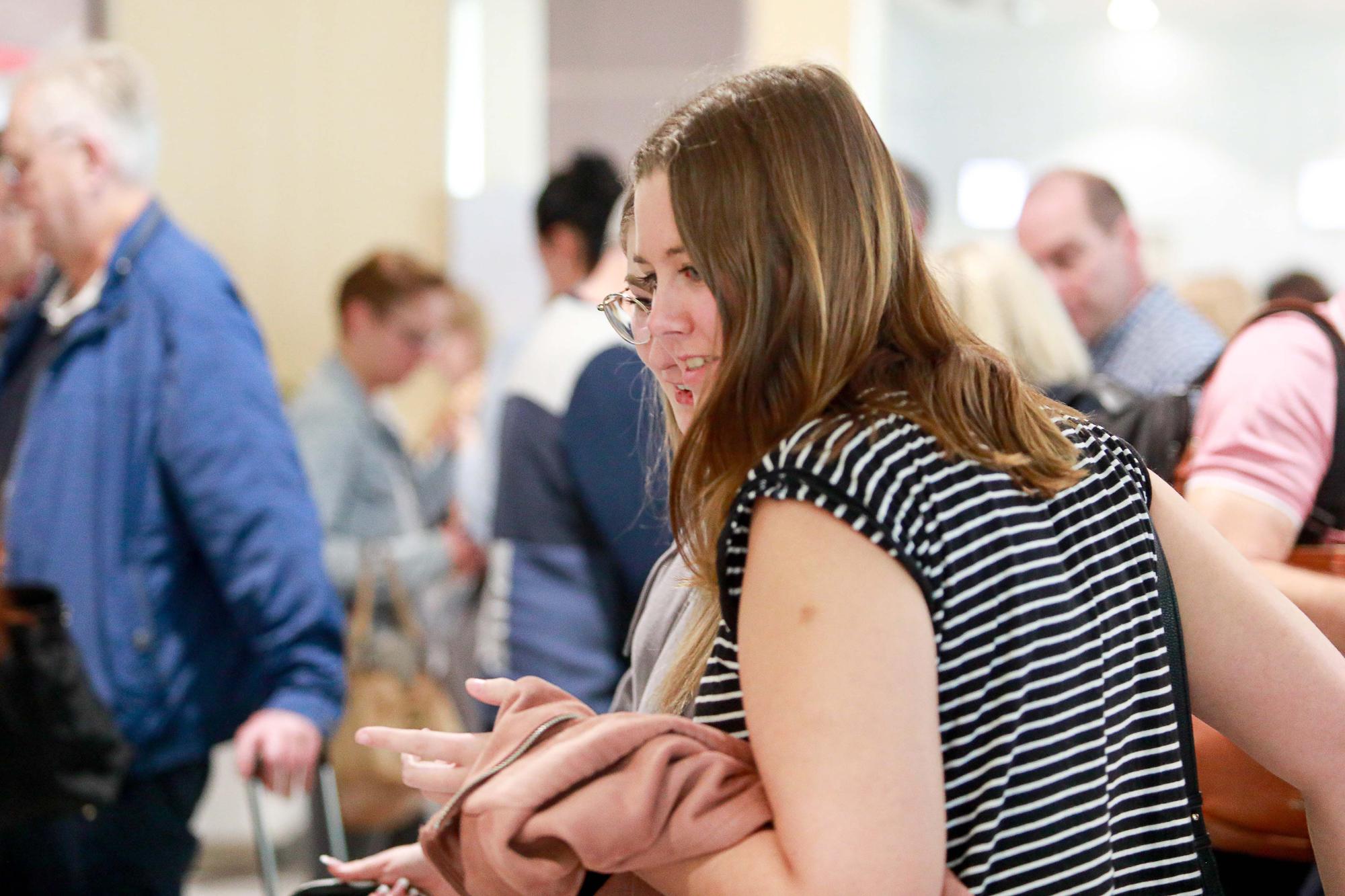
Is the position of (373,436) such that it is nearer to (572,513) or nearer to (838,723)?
(572,513)

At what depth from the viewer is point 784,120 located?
41.4 inches

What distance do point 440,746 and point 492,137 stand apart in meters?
4.78

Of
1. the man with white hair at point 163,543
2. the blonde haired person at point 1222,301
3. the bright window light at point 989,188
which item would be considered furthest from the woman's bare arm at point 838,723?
the bright window light at point 989,188

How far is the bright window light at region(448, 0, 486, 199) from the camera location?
548 centimetres

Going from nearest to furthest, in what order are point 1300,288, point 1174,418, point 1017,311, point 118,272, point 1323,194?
point 1174,418 → point 118,272 → point 1017,311 → point 1300,288 → point 1323,194

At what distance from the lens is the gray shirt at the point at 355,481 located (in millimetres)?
3668

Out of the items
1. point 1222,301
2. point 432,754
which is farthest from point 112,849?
point 1222,301

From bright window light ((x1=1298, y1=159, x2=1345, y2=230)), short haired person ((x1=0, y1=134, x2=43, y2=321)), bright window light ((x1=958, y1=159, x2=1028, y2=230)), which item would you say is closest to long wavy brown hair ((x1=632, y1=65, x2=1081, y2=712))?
short haired person ((x1=0, y1=134, x2=43, y2=321))

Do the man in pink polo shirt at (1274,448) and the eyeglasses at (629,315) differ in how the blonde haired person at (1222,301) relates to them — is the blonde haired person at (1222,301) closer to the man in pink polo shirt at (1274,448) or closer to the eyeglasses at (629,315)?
the man in pink polo shirt at (1274,448)

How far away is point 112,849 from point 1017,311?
6.24 feet

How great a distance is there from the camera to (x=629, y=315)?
1404 millimetres

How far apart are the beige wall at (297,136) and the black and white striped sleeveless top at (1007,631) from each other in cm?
399

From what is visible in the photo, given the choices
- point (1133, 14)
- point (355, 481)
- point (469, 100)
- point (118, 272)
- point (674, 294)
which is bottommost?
point (355, 481)

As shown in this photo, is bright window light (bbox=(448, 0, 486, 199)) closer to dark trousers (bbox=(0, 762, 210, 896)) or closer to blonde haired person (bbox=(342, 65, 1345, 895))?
dark trousers (bbox=(0, 762, 210, 896))
